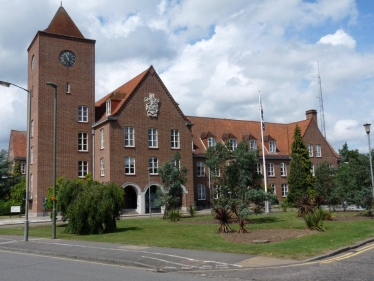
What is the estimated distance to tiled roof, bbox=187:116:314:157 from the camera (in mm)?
58156

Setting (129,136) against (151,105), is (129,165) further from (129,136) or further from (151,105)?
(151,105)

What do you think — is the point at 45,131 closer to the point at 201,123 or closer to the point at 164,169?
the point at 164,169

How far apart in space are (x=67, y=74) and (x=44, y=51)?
11.3 ft

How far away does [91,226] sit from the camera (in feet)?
78.6

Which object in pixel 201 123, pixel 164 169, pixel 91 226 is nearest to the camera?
pixel 91 226

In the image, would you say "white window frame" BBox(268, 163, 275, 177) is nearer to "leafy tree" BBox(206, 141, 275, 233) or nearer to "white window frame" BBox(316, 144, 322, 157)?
"white window frame" BBox(316, 144, 322, 157)

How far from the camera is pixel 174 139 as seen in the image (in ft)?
163

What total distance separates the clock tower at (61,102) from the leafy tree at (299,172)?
25.5m

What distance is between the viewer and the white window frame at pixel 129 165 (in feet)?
152

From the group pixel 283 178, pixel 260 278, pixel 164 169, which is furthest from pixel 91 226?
pixel 283 178

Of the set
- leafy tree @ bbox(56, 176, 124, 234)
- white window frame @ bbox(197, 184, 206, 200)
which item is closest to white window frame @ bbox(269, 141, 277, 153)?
white window frame @ bbox(197, 184, 206, 200)

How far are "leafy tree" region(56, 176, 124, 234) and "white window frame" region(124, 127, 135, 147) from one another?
2091cm

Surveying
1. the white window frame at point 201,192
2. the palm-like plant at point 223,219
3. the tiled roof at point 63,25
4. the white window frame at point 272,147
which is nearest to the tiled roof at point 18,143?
the tiled roof at point 63,25

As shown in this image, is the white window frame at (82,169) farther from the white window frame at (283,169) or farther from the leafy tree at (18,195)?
the white window frame at (283,169)
